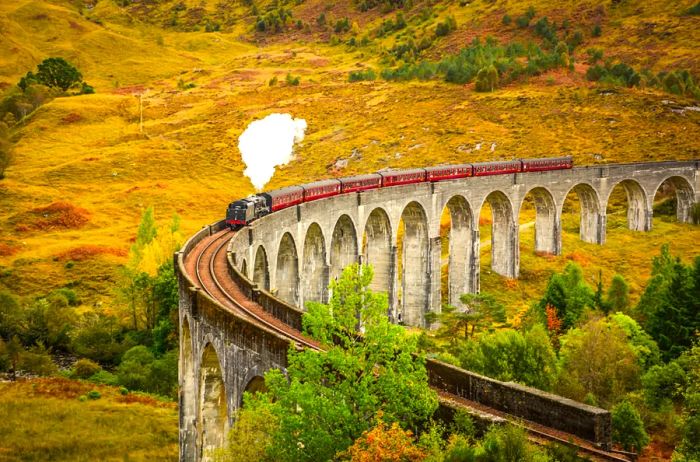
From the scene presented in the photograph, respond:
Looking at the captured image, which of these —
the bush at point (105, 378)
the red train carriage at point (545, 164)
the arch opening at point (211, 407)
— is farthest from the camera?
the red train carriage at point (545, 164)

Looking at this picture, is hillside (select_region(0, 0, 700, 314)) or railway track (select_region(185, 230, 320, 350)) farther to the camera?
hillside (select_region(0, 0, 700, 314))

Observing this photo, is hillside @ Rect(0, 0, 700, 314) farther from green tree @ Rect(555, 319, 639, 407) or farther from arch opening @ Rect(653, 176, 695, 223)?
green tree @ Rect(555, 319, 639, 407)

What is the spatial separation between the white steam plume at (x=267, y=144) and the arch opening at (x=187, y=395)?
35.0 metres

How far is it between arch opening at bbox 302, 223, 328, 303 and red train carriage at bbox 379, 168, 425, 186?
1024 cm

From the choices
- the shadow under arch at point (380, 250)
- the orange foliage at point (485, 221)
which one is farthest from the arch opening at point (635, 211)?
the shadow under arch at point (380, 250)

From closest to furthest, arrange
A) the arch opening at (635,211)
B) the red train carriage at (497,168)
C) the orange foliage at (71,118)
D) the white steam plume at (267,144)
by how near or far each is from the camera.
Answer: the red train carriage at (497,168) < the white steam plume at (267,144) < the arch opening at (635,211) < the orange foliage at (71,118)

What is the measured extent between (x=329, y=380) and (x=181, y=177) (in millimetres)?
81822

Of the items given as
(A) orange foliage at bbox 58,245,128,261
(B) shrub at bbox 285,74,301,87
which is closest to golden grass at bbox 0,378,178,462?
(A) orange foliage at bbox 58,245,128,261

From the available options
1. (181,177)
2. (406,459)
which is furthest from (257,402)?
(181,177)

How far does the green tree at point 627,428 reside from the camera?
80.4 ft

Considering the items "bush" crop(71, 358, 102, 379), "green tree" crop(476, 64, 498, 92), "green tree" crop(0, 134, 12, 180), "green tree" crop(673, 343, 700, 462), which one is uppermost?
"green tree" crop(476, 64, 498, 92)

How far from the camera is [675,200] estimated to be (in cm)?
8944

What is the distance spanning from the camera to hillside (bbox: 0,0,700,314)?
82750 millimetres

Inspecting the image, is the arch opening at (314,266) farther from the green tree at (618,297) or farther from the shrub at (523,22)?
the shrub at (523,22)
